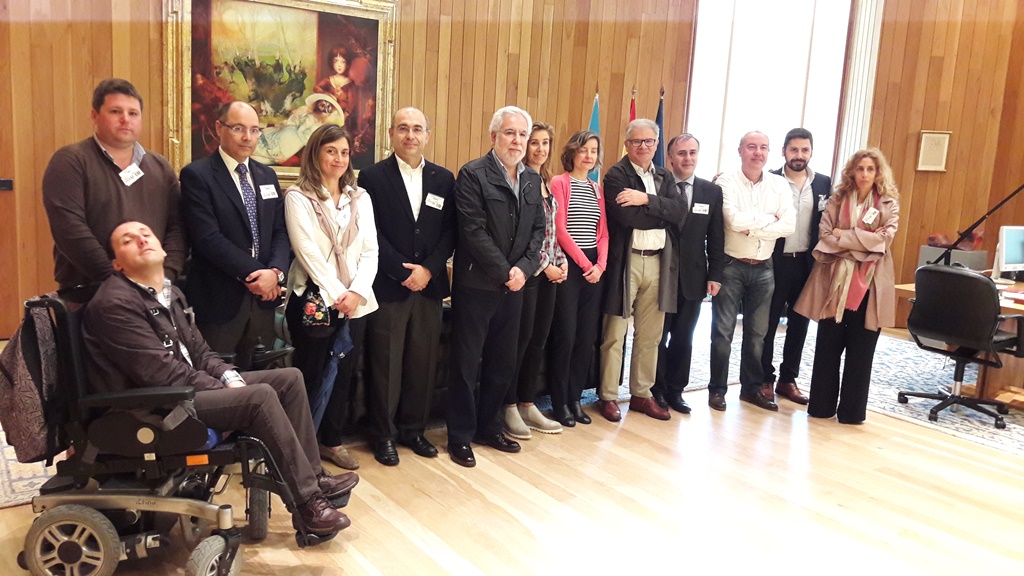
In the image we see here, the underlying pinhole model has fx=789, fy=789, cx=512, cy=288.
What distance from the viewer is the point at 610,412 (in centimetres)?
430

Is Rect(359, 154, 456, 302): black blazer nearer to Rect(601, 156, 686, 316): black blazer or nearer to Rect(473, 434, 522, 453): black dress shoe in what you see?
Rect(473, 434, 522, 453): black dress shoe

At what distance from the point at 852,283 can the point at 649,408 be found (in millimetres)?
1304

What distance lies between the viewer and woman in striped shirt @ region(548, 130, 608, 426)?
12.8ft

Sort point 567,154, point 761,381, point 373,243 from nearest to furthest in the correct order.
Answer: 1. point 373,243
2. point 567,154
3. point 761,381

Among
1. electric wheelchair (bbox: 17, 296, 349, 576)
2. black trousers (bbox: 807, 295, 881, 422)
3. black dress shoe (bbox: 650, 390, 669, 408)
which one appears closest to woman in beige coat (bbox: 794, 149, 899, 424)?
black trousers (bbox: 807, 295, 881, 422)

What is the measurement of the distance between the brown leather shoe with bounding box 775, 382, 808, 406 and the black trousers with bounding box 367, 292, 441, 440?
241 cm

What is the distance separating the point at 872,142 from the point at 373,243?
19.7 ft

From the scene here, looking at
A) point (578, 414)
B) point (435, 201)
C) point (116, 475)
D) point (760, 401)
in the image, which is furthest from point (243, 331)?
point (760, 401)

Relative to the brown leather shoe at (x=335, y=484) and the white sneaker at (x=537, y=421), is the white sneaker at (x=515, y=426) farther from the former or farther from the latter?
the brown leather shoe at (x=335, y=484)

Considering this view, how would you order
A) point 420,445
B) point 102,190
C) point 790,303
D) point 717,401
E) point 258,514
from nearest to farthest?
point 258,514
point 102,190
point 420,445
point 717,401
point 790,303

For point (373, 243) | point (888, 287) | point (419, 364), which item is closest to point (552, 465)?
point (419, 364)

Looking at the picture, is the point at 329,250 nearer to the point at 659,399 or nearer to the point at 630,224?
the point at 630,224

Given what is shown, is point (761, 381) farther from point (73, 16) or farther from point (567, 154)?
point (73, 16)

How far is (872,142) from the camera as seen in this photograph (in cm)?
761
